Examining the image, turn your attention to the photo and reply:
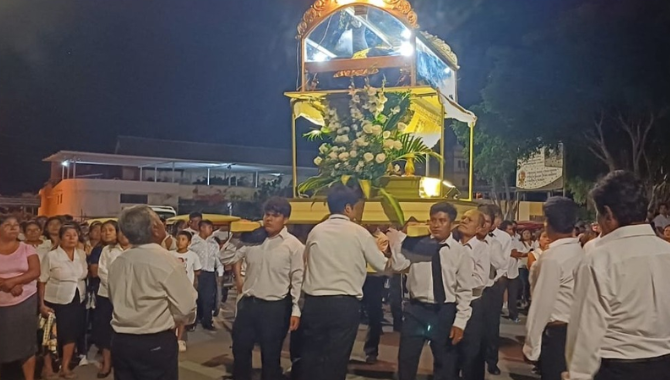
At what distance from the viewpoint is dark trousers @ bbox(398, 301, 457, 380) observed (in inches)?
233

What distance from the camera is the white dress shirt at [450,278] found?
5973 mm

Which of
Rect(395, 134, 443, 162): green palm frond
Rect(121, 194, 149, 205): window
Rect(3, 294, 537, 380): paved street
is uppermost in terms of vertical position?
Rect(395, 134, 443, 162): green palm frond

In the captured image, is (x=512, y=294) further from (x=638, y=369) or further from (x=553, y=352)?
(x=638, y=369)

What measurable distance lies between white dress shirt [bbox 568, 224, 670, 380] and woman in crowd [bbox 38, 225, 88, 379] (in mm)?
5759

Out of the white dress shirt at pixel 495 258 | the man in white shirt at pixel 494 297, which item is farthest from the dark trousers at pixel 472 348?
the white dress shirt at pixel 495 258

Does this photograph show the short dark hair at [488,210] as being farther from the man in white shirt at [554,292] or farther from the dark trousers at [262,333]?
the man in white shirt at [554,292]

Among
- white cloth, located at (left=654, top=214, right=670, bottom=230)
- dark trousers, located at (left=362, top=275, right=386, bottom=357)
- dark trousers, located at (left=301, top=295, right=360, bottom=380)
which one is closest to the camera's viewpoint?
dark trousers, located at (left=301, top=295, right=360, bottom=380)

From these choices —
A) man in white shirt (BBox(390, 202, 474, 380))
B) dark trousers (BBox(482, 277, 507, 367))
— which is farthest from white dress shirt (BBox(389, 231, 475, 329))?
dark trousers (BBox(482, 277, 507, 367))

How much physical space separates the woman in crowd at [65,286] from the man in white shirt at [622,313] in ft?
18.8

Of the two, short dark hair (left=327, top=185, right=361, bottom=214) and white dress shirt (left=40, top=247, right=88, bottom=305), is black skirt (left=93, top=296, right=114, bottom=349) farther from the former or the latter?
short dark hair (left=327, top=185, right=361, bottom=214)

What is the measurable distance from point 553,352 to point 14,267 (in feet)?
15.0

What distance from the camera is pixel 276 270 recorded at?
6336 mm

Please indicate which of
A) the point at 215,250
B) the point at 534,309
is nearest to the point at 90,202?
the point at 215,250

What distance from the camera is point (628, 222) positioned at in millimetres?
3438
